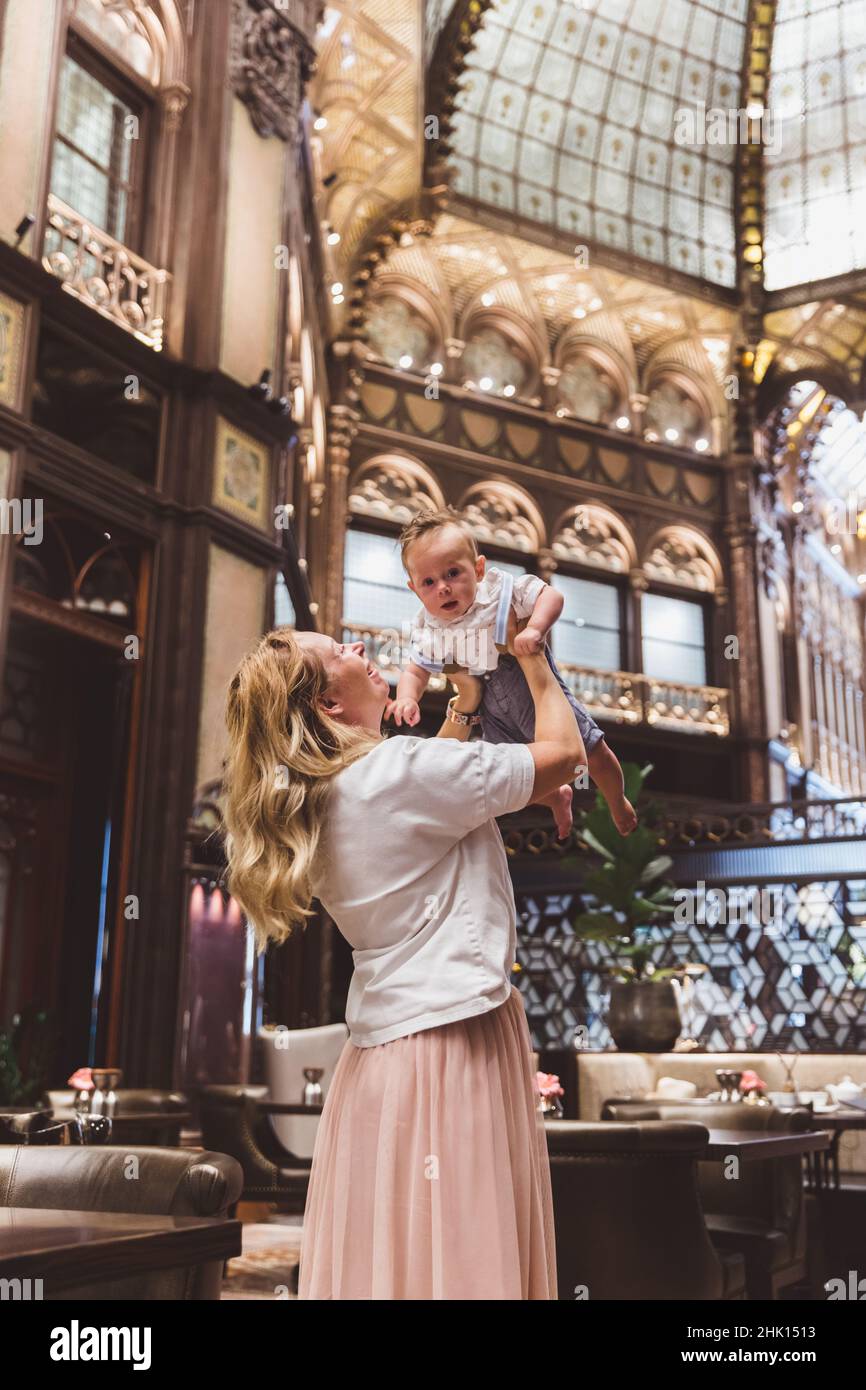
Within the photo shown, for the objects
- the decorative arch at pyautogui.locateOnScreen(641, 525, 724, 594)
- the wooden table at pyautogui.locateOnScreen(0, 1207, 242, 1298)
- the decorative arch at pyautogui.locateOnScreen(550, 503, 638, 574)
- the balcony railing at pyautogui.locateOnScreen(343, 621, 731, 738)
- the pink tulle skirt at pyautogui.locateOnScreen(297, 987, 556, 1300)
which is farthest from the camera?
the decorative arch at pyautogui.locateOnScreen(641, 525, 724, 594)

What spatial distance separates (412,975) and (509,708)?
366 mm

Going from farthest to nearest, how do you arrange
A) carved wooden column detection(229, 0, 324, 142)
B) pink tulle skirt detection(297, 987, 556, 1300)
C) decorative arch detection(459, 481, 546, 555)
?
decorative arch detection(459, 481, 546, 555) < carved wooden column detection(229, 0, 324, 142) < pink tulle skirt detection(297, 987, 556, 1300)

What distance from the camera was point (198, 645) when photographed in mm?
6801

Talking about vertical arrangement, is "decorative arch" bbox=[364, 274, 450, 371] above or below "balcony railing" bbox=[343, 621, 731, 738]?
above

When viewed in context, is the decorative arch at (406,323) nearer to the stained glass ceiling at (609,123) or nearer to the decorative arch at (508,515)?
the stained glass ceiling at (609,123)

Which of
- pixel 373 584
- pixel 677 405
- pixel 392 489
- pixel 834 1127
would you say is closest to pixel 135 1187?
pixel 834 1127

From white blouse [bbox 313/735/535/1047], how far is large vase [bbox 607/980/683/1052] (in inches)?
218

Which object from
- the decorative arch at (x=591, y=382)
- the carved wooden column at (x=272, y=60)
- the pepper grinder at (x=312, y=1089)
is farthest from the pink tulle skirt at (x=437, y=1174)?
the decorative arch at (x=591, y=382)

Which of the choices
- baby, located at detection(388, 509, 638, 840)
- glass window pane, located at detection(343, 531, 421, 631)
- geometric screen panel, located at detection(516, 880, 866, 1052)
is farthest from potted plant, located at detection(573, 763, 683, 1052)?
glass window pane, located at detection(343, 531, 421, 631)

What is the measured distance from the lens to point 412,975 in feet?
5.08

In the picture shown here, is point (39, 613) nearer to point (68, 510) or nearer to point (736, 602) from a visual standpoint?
point (68, 510)

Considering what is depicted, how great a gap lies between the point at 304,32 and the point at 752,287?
856 centimetres

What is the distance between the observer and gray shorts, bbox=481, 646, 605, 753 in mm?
1680

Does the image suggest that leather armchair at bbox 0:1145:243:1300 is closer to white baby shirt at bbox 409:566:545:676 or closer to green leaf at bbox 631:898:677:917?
white baby shirt at bbox 409:566:545:676
